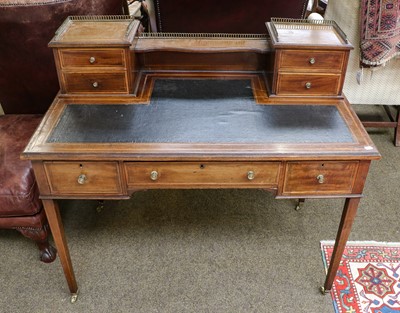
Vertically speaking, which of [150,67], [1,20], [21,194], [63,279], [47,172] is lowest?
[63,279]

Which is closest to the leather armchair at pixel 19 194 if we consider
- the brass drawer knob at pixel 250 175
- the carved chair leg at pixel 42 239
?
the carved chair leg at pixel 42 239

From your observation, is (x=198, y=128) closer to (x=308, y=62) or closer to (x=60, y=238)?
(x=308, y=62)

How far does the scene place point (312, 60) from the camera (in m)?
1.39

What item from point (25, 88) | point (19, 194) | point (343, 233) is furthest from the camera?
point (25, 88)

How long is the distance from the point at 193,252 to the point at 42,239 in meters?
0.64

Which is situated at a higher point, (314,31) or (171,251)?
(314,31)

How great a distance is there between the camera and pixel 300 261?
5.75 ft

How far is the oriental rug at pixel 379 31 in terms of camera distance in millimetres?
1940

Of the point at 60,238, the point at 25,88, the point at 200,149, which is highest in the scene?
the point at 200,149

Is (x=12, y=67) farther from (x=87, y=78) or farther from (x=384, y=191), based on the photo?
(x=384, y=191)

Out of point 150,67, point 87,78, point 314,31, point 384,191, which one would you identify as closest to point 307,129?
point 314,31

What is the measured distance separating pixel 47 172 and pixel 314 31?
1.04m

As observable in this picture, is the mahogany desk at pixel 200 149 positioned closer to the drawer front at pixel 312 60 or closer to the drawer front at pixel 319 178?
the drawer front at pixel 319 178

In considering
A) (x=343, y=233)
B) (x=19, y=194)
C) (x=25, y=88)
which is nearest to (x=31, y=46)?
(x=25, y=88)
